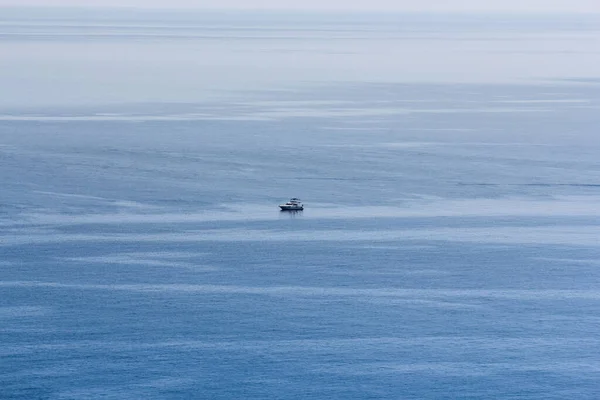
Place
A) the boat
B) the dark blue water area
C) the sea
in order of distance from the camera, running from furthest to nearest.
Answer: the boat < the sea < the dark blue water area

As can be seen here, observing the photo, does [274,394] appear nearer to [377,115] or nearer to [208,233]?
[208,233]

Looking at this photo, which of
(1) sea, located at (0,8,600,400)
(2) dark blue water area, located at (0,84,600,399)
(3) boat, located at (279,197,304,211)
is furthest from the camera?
(3) boat, located at (279,197,304,211)

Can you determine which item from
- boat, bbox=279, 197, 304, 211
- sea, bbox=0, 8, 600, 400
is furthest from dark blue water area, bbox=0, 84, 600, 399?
boat, bbox=279, 197, 304, 211

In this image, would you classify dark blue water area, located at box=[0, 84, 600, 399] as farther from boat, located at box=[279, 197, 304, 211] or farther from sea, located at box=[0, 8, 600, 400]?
boat, located at box=[279, 197, 304, 211]

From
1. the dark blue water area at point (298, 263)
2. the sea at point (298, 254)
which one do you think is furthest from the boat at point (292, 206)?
the sea at point (298, 254)

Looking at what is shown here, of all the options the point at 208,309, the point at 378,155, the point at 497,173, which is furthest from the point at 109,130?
the point at 208,309
